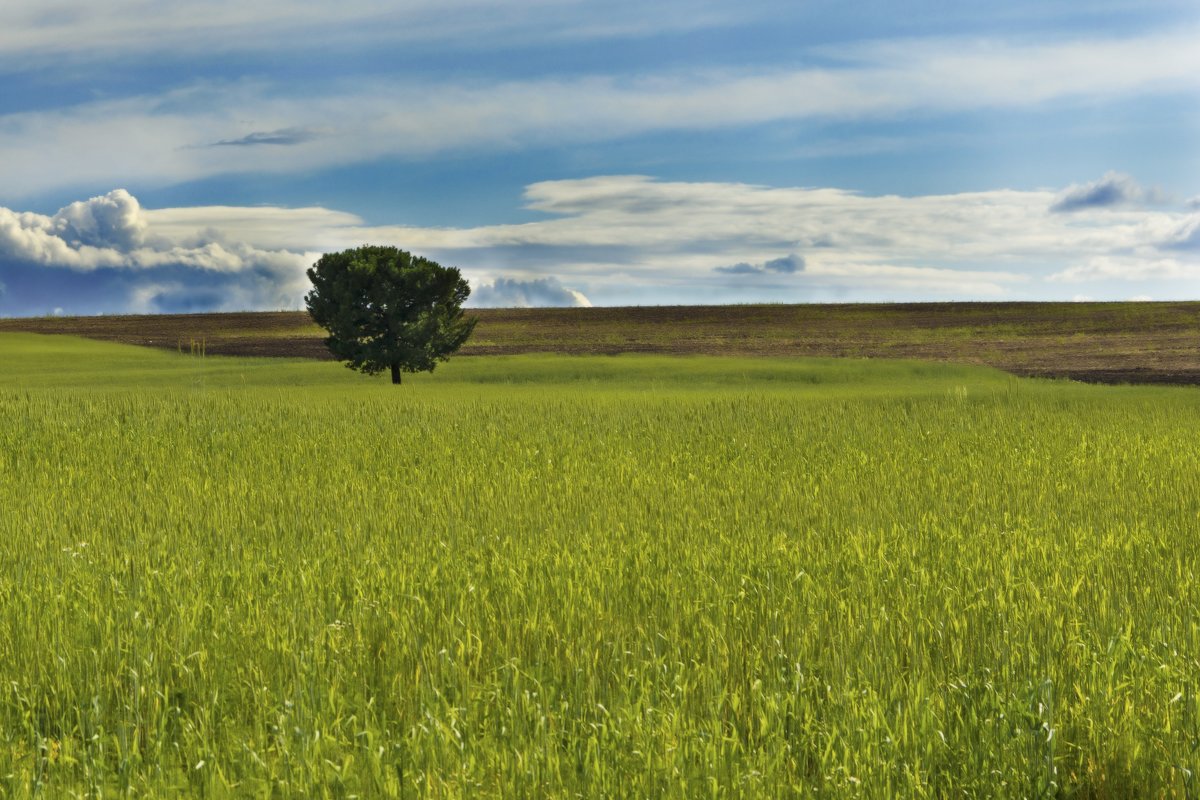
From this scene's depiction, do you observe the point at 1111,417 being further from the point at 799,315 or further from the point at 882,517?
the point at 799,315

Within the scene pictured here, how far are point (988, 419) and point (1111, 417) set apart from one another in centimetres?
290

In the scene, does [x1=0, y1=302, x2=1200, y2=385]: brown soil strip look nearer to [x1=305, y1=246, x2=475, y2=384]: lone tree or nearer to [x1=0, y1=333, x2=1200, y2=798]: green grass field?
[x1=305, y1=246, x2=475, y2=384]: lone tree

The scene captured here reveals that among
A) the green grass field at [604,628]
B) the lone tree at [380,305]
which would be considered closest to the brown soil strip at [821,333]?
the lone tree at [380,305]

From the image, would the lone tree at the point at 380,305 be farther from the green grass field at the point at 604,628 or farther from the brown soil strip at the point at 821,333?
the green grass field at the point at 604,628

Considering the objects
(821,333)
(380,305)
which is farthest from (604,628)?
(821,333)

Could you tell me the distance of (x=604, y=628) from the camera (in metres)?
6.03

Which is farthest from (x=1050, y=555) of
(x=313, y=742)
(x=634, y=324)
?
(x=634, y=324)

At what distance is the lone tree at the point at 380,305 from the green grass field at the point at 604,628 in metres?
27.1

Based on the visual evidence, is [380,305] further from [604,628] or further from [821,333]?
[821,333]

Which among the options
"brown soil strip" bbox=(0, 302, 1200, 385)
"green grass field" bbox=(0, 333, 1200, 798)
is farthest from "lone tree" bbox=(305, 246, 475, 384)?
"green grass field" bbox=(0, 333, 1200, 798)

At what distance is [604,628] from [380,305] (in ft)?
122

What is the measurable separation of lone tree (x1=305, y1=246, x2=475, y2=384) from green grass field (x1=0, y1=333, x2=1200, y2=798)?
1067 inches

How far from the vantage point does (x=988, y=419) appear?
68.1ft

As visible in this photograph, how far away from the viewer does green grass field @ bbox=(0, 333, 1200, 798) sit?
421 centimetres
